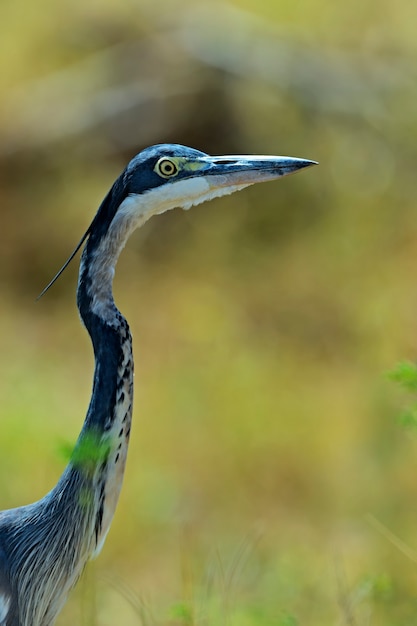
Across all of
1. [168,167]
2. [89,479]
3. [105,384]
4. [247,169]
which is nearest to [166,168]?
[168,167]

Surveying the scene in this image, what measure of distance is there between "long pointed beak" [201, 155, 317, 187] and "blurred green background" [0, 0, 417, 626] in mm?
2045

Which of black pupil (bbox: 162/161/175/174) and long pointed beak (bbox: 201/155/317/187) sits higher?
black pupil (bbox: 162/161/175/174)

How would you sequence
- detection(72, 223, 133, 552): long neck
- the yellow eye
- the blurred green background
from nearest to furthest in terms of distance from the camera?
detection(72, 223, 133, 552): long neck
the yellow eye
the blurred green background

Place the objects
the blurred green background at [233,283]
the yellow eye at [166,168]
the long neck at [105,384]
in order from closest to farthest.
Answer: the long neck at [105,384]
the yellow eye at [166,168]
the blurred green background at [233,283]

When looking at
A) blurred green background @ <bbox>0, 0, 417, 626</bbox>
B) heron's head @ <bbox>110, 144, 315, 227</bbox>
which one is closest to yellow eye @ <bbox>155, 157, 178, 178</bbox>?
heron's head @ <bbox>110, 144, 315, 227</bbox>

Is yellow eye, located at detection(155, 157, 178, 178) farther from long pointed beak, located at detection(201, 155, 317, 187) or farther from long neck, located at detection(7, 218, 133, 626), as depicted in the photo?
long neck, located at detection(7, 218, 133, 626)

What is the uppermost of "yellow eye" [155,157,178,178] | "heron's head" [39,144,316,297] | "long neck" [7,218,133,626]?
"yellow eye" [155,157,178,178]

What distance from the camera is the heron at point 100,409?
7.07 feet

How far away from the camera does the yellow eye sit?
2279mm

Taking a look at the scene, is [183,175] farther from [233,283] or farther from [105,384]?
[233,283]

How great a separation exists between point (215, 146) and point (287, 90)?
1.91 ft

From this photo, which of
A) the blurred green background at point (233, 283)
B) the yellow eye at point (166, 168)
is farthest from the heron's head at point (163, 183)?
the blurred green background at point (233, 283)

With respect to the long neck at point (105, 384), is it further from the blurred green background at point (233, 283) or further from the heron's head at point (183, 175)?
the blurred green background at point (233, 283)

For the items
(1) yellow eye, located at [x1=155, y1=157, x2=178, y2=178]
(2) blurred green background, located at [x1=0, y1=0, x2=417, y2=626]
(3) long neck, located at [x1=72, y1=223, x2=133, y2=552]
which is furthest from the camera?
(2) blurred green background, located at [x1=0, y1=0, x2=417, y2=626]
